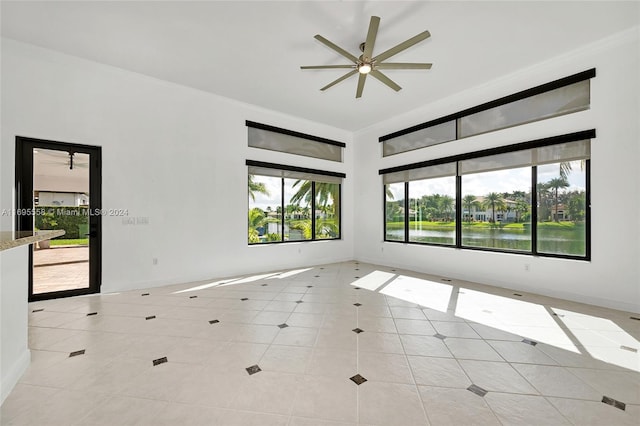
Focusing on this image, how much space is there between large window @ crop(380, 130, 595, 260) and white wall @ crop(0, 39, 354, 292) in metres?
→ 3.58

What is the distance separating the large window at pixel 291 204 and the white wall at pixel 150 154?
1.06 feet

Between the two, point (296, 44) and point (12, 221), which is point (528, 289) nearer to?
point (296, 44)

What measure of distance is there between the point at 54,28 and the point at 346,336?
Answer: 5.43 meters

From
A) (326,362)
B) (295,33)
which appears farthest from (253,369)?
(295,33)

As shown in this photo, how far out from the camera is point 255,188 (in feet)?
20.0

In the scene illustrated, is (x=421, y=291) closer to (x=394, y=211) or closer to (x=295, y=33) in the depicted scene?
(x=394, y=211)

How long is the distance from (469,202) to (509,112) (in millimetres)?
1756

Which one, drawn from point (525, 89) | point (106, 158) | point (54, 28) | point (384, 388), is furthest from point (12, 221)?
point (525, 89)

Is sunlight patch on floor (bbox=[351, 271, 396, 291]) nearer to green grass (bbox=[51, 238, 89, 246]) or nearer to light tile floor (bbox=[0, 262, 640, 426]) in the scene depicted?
light tile floor (bbox=[0, 262, 640, 426])

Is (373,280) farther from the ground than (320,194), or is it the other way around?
(320,194)

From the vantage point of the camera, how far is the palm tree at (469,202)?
17.4 feet

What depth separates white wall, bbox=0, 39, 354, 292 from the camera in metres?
3.88

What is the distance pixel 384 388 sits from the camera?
6.57 feet

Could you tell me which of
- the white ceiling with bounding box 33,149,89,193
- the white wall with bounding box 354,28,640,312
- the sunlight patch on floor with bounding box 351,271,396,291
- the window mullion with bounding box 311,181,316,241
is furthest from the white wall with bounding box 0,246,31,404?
the white wall with bounding box 354,28,640,312
